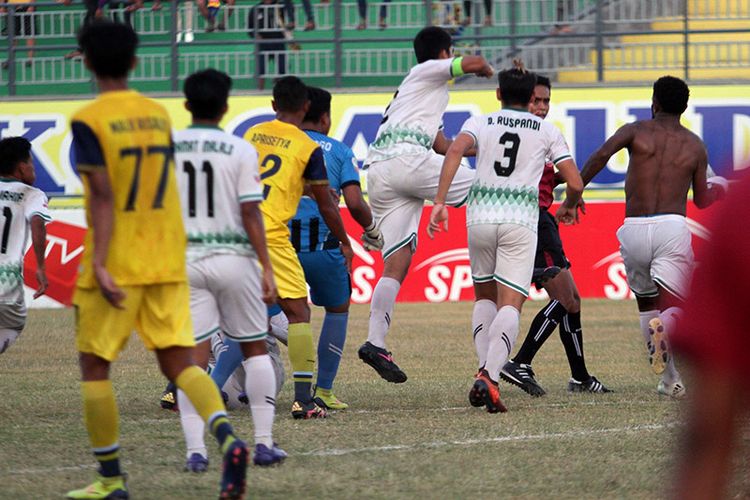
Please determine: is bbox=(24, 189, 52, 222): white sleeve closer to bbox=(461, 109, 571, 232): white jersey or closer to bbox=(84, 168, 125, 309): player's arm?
bbox=(461, 109, 571, 232): white jersey

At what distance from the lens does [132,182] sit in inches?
210

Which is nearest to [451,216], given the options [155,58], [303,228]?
[155,58]

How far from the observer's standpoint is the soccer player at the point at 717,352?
2.28 meters

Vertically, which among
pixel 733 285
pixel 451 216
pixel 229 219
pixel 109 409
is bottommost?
pixel 451 216

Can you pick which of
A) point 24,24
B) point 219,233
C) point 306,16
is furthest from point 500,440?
point 24,24

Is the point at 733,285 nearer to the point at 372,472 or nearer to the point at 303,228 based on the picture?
the point at 372,472

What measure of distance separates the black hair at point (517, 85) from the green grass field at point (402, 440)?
6.75ft

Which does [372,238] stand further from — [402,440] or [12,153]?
[12,153]

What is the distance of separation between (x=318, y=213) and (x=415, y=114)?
4.84ft

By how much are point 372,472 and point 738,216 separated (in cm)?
414

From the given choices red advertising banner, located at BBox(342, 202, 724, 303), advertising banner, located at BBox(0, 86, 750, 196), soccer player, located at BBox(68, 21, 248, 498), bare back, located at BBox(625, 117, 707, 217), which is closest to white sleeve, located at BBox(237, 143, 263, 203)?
soccer player, located at BBox(68, 21, 248, 498)

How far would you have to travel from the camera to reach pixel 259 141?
763 centimetres

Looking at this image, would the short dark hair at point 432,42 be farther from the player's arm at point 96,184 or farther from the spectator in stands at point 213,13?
the spectator in stands at point 213,13

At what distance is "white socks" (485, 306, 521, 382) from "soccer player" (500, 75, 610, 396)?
1042mm
